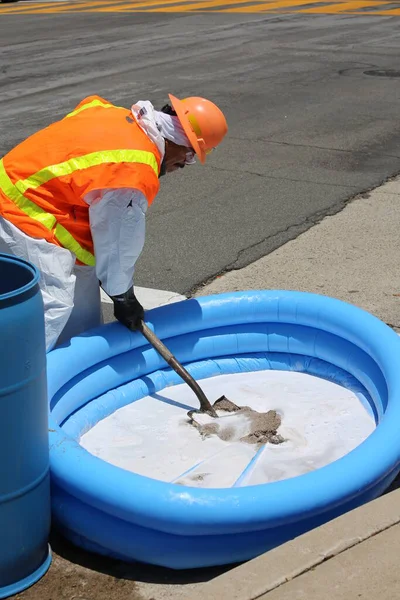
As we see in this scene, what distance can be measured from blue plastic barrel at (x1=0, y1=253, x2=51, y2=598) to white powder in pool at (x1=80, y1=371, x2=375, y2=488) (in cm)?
77

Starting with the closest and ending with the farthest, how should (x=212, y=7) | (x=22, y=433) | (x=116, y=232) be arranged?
(x=22, y=433), (x=116, y=232), (x=212, y=7)

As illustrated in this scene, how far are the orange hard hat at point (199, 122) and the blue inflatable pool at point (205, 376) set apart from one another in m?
0.96

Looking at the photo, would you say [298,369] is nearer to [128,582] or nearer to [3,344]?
[128,582]

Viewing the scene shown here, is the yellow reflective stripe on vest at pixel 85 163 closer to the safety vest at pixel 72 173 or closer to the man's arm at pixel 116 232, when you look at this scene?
the safety vest at pixel 72 173

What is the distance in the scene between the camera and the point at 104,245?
416 cm

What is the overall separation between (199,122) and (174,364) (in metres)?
1.17

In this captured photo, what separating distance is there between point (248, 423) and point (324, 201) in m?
3.84

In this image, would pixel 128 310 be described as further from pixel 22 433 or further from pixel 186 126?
pixel 22 433

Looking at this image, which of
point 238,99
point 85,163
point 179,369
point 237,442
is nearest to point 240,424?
point 237,442

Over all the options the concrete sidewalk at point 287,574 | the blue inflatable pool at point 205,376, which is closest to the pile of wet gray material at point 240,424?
the blue inflatable pool at point 205,376

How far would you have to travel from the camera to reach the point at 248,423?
173 inches

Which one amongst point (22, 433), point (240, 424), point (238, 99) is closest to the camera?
point (22, 433)

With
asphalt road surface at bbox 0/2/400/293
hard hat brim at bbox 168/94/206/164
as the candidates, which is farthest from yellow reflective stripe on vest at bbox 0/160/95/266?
asphalt road surface at bbox 0/2/400/293

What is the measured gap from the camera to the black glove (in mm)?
4449
